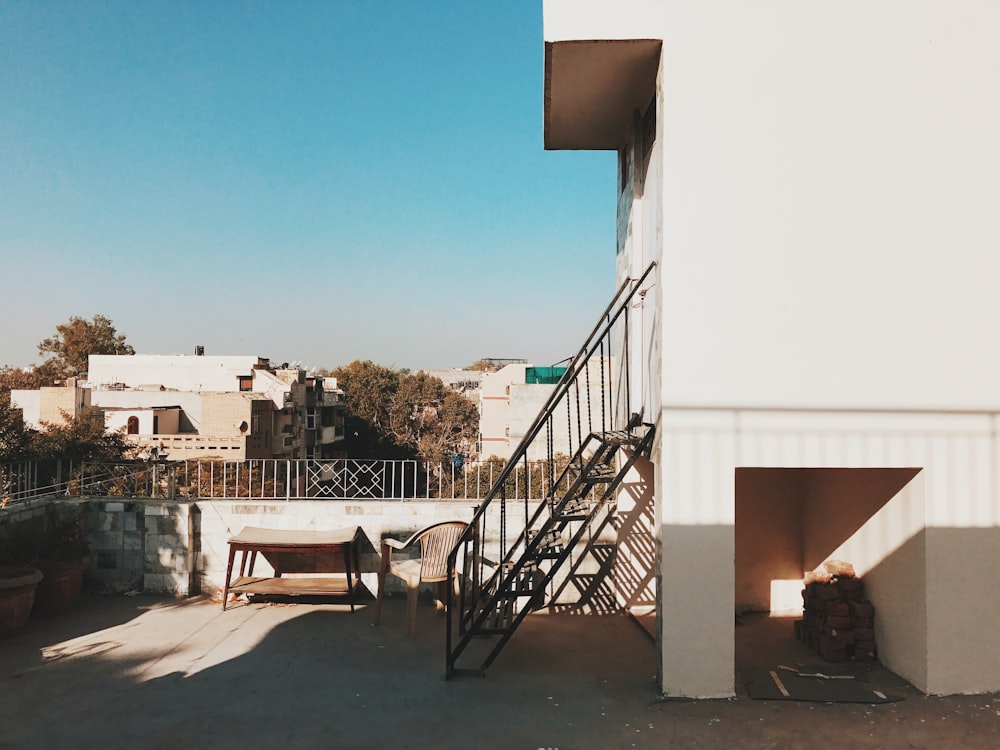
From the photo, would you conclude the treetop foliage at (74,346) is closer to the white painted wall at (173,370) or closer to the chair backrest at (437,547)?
the white painted wall at (173,370)

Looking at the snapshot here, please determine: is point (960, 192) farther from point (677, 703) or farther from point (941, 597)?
point (677, 703)

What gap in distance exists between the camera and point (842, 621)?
16.3ft

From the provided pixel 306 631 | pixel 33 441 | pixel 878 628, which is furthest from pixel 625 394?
pixel 33 441

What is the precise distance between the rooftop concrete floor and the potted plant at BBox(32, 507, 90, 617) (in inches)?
9.6

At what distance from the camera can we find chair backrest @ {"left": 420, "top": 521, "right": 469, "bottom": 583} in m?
5.68

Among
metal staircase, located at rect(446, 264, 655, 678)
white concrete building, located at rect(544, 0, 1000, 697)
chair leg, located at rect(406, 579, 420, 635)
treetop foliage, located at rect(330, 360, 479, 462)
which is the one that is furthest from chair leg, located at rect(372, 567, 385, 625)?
treetop foliage, located at rect(330, 360, 479, 462)

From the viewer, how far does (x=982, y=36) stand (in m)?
4.50

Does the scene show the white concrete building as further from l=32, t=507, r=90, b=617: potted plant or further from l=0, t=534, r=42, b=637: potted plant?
l=32, t=507, r=90, b=617: potted plant

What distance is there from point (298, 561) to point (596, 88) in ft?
17.9

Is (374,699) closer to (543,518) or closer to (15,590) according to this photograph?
(543,518)

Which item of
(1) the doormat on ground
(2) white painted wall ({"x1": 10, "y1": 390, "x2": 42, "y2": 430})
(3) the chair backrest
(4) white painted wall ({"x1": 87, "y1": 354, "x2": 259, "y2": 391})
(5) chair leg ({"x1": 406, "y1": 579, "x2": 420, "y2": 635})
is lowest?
(1) the doormat on ground

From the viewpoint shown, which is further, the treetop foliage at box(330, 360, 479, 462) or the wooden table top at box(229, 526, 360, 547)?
the treetop foliage at box(330, 360, 479, 462)

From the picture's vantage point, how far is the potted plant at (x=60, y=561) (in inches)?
237

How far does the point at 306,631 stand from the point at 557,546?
2.48 meters
